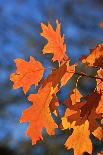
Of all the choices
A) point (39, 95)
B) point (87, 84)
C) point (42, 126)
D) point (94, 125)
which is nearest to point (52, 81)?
point (39, 95)

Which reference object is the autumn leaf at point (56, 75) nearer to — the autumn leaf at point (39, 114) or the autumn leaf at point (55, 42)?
the autumn leaf at point (39, 114)

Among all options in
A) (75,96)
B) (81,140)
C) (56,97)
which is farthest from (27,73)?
(81,140)

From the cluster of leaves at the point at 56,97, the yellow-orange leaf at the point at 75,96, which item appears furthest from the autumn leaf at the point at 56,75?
the yellow-orange leaf at the point at 75,96

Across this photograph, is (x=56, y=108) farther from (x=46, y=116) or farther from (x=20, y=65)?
(x=20, y=65)

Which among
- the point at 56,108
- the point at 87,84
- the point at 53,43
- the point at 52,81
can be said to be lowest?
the point at 87,84

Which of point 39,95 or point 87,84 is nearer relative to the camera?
point 39,95

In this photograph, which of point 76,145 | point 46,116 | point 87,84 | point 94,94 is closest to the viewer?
point 94,94

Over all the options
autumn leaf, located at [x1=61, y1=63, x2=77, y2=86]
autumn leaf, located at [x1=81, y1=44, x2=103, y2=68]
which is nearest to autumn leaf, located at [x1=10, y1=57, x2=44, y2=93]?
autumn leaf, located at [x1=61, y1=63, x2=77, y2=86]
